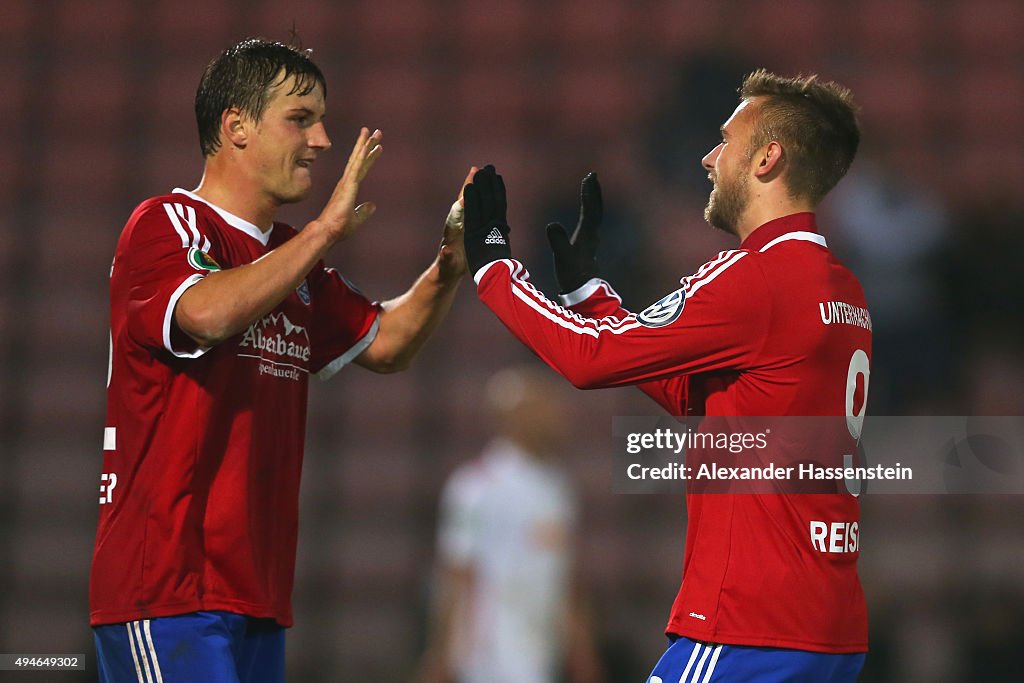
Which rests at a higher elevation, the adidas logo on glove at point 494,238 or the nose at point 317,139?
the nose at point 317,139

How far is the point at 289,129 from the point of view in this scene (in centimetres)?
298

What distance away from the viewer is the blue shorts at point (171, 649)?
103 inches

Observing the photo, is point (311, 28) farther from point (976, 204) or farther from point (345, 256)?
point (976, 204)

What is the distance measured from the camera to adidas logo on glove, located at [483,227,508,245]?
298 centimetres

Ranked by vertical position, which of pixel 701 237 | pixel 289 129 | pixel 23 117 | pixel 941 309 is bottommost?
pixel 289 129

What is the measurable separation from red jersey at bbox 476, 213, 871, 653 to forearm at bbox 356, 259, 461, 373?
46cm

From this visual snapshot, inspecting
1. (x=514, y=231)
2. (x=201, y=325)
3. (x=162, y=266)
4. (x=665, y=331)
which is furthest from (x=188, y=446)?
(x=514, y=231)

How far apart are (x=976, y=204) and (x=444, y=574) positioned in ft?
11.9

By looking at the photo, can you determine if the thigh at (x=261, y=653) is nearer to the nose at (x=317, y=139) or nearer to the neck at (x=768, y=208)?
the nose at (x=317, y=139)

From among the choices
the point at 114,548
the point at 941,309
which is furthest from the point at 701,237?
the point at 114,548

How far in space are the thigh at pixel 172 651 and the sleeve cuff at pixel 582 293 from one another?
3.80ft

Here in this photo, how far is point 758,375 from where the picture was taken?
2.77m

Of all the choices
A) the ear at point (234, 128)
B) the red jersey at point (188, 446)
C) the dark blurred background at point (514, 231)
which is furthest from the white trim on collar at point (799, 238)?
the dark blurred background at point (514, 231)

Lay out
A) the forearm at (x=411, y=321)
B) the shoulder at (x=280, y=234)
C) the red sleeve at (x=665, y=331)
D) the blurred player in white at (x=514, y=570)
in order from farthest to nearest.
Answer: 1. the blurred player in white at (x=514, y=570)
2. the forearm at (x=411, y=321)
3. the shoulder at (x=280, y=234)
4. the red sleeve at (x=665, y=331)
